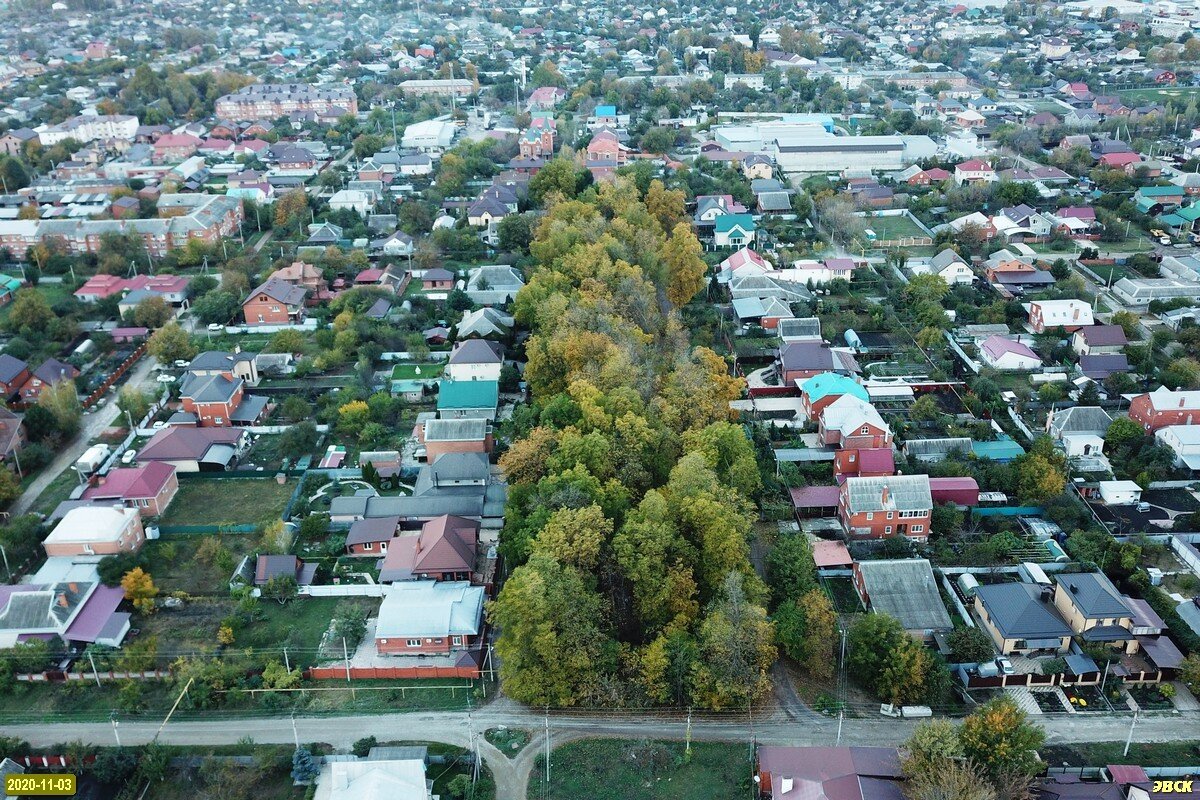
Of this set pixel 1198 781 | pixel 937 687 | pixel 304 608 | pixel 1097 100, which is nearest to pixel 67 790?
pixel 304 608

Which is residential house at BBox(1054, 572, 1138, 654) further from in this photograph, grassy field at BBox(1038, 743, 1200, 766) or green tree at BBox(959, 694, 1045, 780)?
green tree at BBox(959, 694, 1045, 780)

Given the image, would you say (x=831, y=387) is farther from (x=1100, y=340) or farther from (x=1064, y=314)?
(x=1064, y=314)

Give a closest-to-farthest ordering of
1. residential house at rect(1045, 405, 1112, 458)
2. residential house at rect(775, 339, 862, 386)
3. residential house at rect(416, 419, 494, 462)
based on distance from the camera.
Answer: residential house at rect(1045, 405, 1112, 458), residential house at rect(416, 419, 494, 462), residential house at rect(775, 339, 862, 386)

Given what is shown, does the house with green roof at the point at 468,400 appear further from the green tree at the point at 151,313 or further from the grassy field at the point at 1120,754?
the grassy field at the point at 1120,754

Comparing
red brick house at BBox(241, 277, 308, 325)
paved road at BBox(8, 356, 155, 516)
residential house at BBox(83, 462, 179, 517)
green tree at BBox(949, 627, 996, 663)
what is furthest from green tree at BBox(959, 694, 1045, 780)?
red brick house at BBox(241, 277, 308, 325)

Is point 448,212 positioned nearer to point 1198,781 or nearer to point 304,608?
point 304,608
